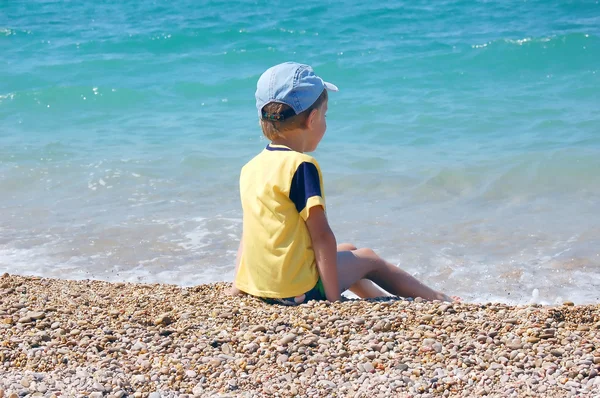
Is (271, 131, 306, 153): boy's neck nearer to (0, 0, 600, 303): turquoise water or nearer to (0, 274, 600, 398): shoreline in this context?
(0, 274, 600, 398): shoreline

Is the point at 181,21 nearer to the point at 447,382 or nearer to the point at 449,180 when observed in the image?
the point at 449,180

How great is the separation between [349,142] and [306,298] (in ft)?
20.2

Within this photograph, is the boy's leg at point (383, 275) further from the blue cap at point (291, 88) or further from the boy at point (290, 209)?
the blue cap at point (291, 88)

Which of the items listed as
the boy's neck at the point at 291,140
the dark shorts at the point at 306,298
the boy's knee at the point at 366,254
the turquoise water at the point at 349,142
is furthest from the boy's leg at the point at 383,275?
the turquoise water at the point at 349,142

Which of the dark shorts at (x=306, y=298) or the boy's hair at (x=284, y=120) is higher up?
the boy's hair at (x=284, y=120)

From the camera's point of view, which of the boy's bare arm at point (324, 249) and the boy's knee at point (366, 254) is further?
the boy's knee at point (366, 254)

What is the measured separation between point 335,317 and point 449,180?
465cm

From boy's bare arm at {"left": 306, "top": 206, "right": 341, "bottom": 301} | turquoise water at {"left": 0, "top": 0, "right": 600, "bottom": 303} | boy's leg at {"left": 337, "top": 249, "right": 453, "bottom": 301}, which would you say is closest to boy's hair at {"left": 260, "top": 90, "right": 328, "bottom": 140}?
boy's bare arm at {"left": 306, "top": 206, "right": 341, "bottom": 301}

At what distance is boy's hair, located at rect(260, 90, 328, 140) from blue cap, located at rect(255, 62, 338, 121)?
0.02m

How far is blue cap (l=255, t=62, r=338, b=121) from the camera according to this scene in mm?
3896

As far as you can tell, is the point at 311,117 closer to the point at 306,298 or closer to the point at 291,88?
the point at 291,88

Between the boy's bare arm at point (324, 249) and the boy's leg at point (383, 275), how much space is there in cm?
20

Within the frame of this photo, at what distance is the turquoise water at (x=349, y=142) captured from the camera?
6.23m

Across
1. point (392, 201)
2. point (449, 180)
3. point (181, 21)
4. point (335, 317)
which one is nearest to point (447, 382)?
point (335, 317)
